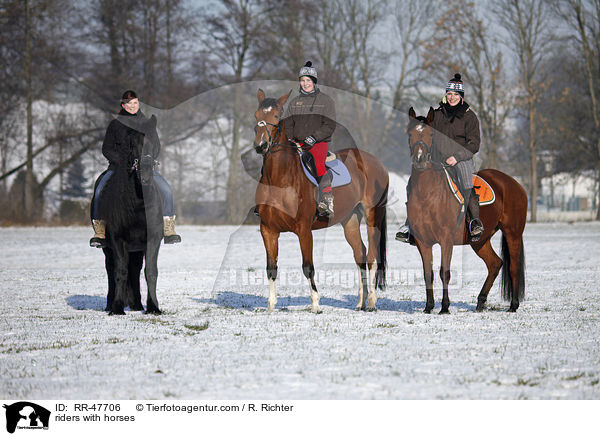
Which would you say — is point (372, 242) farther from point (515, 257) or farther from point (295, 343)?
point (295, 343)

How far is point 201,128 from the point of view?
23.7 meters

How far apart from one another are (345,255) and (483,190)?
30.3 feet

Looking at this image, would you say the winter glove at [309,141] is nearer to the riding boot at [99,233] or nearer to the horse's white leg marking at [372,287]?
the horse's white leg marking at [372,287]

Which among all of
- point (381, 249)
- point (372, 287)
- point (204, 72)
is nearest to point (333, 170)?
point (381, 249)

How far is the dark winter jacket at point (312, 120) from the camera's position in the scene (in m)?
8.26

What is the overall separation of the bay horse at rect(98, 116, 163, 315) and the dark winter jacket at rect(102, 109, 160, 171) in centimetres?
1

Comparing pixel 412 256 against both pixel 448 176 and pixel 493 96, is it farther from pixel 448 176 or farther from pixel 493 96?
pixel 493 96

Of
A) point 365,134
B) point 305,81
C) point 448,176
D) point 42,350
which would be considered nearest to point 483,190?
point 448,176

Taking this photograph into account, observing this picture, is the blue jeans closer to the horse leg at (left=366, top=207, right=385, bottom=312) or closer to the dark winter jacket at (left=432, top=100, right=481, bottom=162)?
the horse leg at (left=366, top=207, right=385, bottom=312)

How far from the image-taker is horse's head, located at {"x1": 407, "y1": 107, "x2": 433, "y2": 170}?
25.8 feet
